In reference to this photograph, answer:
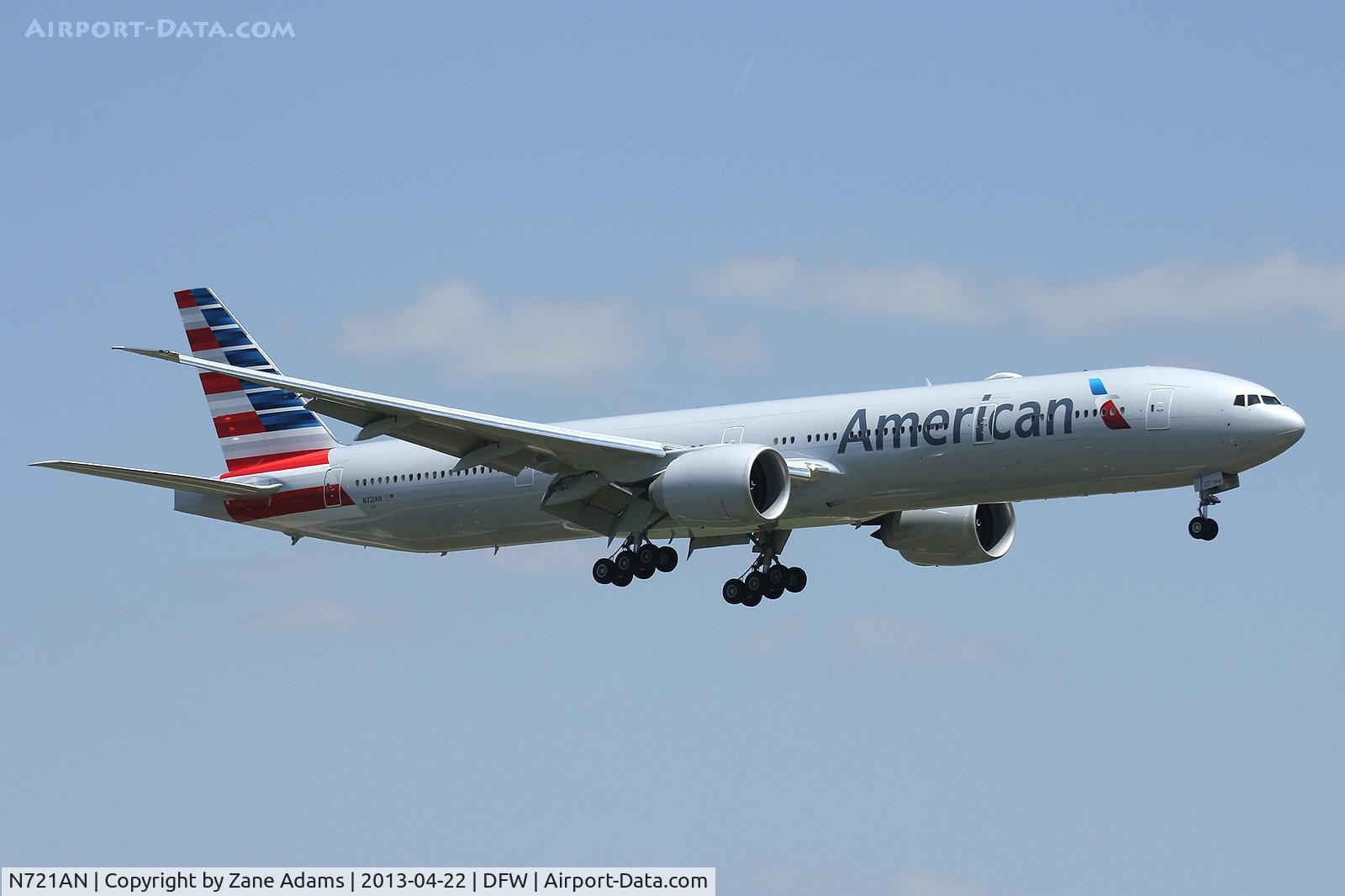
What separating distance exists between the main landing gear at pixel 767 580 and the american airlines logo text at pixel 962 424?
6715 mm

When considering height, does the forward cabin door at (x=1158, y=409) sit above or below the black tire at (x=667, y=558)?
above

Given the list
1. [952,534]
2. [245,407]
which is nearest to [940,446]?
[952,534]

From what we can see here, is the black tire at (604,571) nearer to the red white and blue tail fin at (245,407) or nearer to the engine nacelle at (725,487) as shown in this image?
the engine nacelle at (725,487)

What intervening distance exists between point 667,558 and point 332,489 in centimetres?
991

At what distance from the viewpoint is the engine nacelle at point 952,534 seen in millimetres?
48688

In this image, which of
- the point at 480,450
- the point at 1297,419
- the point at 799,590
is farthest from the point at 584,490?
the point at 1297,419

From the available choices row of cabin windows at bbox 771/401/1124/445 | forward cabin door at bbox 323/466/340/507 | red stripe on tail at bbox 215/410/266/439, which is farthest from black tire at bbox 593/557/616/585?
red stripe on tail at bbox 215/410/266/439

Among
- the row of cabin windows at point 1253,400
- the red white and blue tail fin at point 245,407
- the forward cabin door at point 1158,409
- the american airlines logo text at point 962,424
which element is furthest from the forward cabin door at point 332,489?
the row of cabin windows at point 1253,400

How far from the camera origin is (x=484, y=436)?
43.7 meters

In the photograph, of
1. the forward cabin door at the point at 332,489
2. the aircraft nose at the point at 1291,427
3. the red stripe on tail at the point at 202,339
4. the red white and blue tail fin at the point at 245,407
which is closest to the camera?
the aircraft nose at the point at 1291,427

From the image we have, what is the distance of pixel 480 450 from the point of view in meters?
44.4

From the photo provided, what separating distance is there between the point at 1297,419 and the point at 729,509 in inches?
472

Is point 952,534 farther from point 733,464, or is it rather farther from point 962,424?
point 733,464

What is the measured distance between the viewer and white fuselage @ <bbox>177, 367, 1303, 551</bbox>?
39250 millimetres
